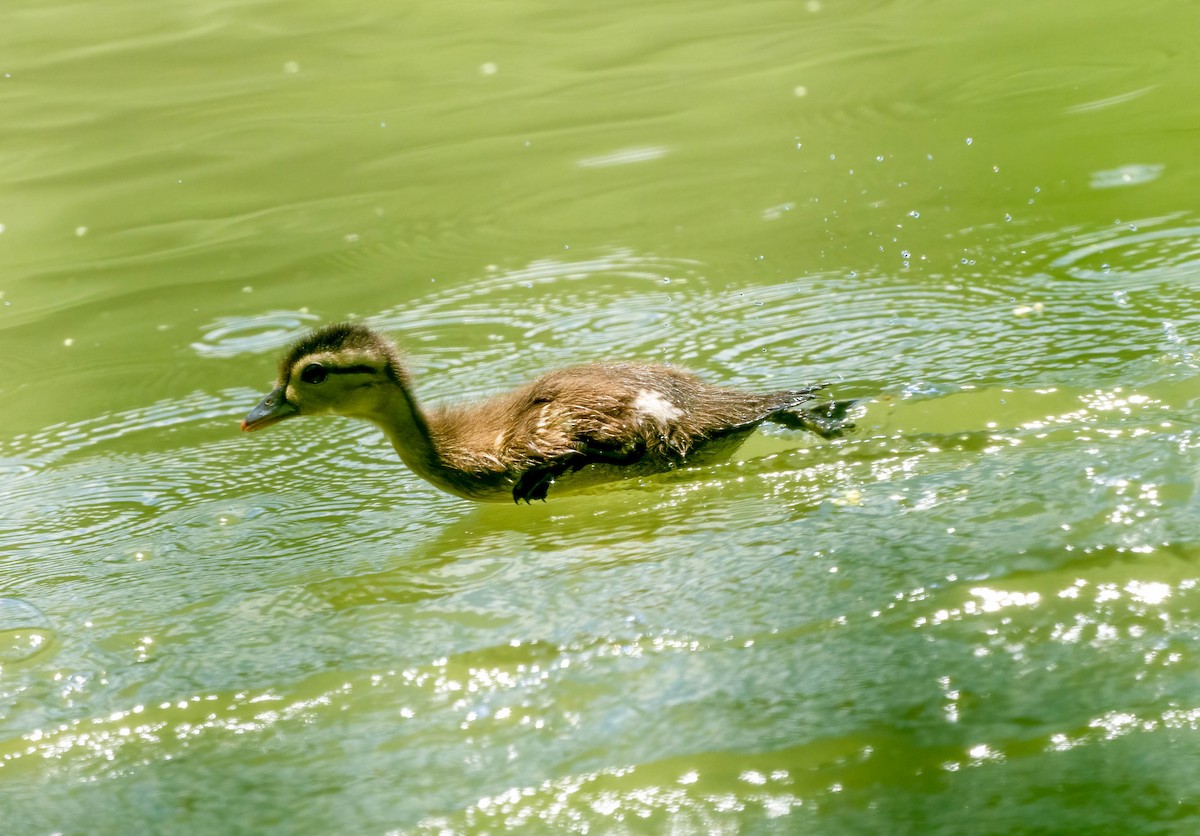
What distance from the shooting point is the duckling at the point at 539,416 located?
14.7ft

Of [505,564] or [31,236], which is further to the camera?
[31,236]

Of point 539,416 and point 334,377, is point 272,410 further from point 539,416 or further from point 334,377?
point 539,416

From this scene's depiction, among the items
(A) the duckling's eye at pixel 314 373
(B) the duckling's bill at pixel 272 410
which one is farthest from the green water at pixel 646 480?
(A) the duckling's eye at pixel 314 373

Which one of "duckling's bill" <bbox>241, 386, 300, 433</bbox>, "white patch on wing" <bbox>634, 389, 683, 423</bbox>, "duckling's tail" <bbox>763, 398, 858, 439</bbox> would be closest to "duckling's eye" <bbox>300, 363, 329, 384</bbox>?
"duckling's bill" <bbox>241, 386, 300, 433</bbox>

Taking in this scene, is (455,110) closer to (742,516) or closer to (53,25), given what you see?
(53,25)

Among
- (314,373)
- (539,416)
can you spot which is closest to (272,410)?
(314,373)

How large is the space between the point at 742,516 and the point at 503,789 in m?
1.42

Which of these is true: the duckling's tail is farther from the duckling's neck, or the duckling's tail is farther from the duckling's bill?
the duckling's bill

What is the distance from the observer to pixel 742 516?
4188 mm

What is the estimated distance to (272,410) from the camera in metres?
4.75

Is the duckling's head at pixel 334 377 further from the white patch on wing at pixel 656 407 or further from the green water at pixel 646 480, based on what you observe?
the white patch on wing at pixel 656 407

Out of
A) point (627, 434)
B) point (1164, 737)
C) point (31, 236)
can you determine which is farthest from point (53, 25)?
point (1164, 737)

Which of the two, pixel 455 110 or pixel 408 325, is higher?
pixel 455 110

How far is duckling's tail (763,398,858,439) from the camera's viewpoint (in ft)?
14.8
